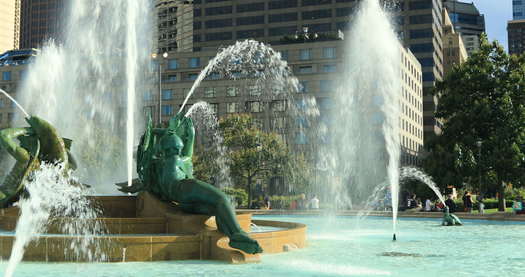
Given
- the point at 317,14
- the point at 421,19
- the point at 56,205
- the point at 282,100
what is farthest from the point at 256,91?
the point at 56,205

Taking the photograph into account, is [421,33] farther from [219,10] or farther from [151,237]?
[151,237]

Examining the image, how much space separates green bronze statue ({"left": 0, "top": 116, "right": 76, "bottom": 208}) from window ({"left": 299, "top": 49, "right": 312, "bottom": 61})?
252ft

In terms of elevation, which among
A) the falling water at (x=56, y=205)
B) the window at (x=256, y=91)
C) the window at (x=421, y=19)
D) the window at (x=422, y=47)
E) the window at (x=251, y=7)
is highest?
the window at (x=251, y=7)

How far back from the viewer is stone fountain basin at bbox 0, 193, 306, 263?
13.0 m

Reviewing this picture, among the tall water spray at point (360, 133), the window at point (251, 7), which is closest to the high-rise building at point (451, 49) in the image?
the window at point (251, 7)

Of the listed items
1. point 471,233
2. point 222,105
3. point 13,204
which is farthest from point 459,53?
point 13,204

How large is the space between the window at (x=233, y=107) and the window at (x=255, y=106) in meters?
1.99

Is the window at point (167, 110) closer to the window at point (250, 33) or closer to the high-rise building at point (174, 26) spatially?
the window at point (250, 33)

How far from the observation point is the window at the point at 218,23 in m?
117

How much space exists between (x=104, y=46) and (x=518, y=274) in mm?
76668

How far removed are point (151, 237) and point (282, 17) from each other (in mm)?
104353

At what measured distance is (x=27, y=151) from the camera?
17609 mm

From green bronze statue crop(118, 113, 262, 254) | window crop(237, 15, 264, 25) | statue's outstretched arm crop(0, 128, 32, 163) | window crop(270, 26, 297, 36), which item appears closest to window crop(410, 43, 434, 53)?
window crop(270, 26, 297, 36)

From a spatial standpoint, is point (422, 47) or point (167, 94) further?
point (422, 47)
